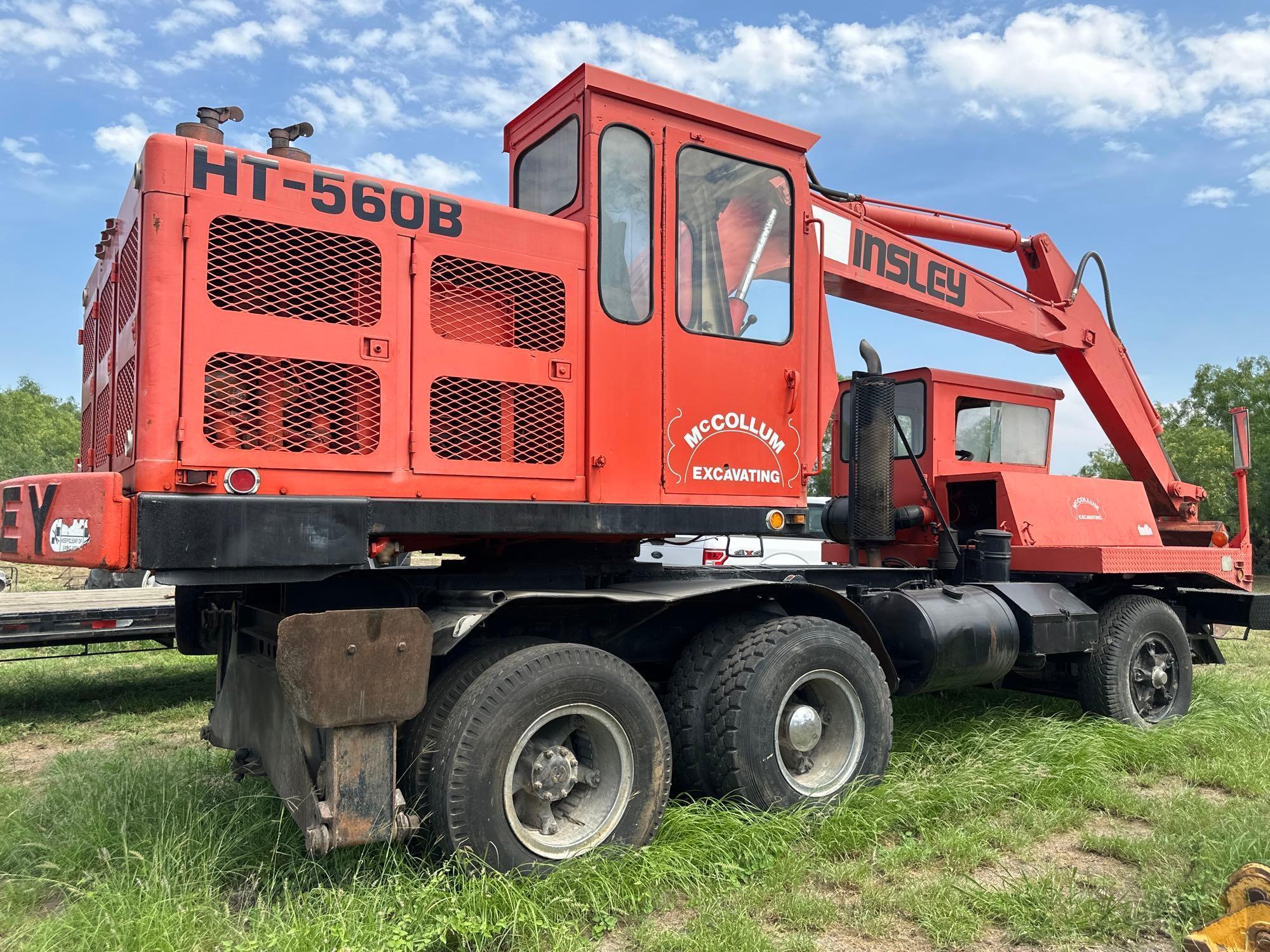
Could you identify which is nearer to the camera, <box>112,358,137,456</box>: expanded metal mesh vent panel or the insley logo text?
<box>112,358,137,456</box>: expanded metal mesh vent panel

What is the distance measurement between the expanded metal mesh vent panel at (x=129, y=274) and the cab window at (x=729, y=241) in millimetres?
2278

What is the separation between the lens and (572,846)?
12.8ft

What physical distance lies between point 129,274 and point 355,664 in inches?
73.0

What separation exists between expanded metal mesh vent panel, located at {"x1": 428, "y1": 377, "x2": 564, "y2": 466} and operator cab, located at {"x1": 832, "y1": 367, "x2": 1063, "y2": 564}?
3553mm

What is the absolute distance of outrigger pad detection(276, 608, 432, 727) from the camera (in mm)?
3371

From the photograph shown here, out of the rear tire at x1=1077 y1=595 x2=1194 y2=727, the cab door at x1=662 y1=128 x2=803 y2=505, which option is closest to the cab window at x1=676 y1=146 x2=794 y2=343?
the cab door at x1=662 y1=128 x2=803 y2=505

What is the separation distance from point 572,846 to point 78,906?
5.82 feet

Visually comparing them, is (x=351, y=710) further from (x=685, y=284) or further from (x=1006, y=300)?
(x=1006, y=300)

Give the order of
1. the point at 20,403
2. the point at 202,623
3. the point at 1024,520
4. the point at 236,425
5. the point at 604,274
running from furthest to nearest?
the point at 20,403 → the point at 1024,520 → the point at 202,623 → the point at 604,274 → the point at 236,425

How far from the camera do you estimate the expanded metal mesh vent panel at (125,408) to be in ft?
11.6

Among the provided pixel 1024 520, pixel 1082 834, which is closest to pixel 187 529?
pixel 1082 834

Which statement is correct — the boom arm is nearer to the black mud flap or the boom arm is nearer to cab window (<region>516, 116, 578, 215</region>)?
cab window (<region>516, 116, 578, 215</region>)

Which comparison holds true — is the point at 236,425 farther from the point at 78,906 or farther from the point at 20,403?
the point at 20,403

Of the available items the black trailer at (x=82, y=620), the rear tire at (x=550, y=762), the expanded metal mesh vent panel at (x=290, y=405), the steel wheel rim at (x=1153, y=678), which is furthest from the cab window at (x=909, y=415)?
the black trailer at (x=82, y=620)
